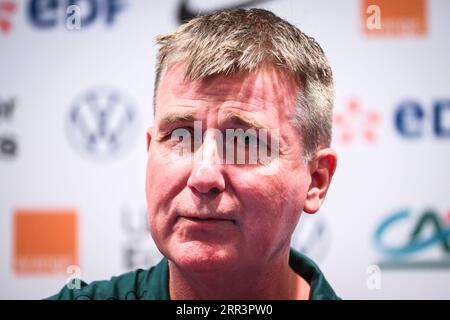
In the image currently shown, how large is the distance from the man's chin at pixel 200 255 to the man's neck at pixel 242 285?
7 cm

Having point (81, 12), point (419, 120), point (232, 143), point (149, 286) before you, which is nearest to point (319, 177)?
point (232, 143)

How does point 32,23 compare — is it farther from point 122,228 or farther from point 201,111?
point 201,111

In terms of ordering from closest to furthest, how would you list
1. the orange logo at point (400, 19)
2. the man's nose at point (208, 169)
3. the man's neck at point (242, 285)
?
the man's nose at point (208, 169), the man's neck at point (242, 285), the orange logo at point (400, 19)

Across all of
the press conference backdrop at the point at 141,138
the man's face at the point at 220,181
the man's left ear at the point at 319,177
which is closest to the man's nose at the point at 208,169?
the man's face at the point at 220,181

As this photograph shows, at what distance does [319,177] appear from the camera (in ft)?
3.70

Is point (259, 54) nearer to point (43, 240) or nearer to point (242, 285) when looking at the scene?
Result: point (242, 285)

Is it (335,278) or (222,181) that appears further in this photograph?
(335,278)

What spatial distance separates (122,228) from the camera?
150cm

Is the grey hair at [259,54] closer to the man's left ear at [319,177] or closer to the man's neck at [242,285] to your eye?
the man's left ear at [319,177]

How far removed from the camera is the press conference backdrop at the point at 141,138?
1471 millimetres

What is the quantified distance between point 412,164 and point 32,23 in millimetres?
1203

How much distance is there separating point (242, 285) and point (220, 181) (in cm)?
27

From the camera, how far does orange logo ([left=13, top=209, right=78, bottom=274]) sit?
1.51 metres
